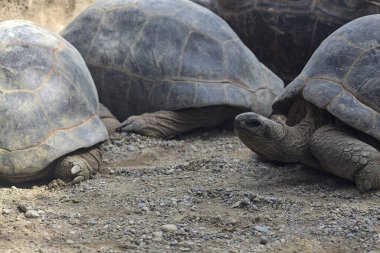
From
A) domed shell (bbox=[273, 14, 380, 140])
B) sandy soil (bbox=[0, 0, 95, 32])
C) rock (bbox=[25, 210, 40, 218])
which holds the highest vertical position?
domed shell (bbox=[273, 14, 380, 140])

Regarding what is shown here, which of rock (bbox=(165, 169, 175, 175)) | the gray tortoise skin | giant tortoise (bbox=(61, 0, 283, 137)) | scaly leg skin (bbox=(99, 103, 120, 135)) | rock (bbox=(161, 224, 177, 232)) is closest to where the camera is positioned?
rock (bbox=(161, 224, 177, 232))

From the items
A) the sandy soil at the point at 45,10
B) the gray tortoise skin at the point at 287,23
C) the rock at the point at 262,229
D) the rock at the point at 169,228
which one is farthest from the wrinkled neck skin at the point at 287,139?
the sandy soil at the point at 45,10

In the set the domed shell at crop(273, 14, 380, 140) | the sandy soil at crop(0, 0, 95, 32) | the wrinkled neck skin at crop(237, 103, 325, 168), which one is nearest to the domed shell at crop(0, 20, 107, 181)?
the wrinkled neck skin at crop(237, 103, 325, 168)

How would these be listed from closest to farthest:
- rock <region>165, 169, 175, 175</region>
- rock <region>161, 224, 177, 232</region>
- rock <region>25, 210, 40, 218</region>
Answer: rock <region>161, 224, 177, 232</region>, rock <region>25, 210, 40, 218</region>, rock <region>165, 169, 175, 175</region>

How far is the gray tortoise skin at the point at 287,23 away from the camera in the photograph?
7.44m

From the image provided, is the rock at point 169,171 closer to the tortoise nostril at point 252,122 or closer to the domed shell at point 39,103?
the domed shell at point 39,103

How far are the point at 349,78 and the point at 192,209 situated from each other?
1440mm

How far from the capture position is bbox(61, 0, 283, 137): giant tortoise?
6.23m

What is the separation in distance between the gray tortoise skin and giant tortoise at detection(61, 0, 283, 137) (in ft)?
3.78

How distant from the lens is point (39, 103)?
4.77m

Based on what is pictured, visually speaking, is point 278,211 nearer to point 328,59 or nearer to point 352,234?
point 352,234

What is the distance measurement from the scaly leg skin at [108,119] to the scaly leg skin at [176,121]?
2.6 inches

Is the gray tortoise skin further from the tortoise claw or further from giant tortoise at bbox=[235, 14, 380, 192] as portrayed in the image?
the tortoise claw

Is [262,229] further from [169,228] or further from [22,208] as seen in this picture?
[22,208]
